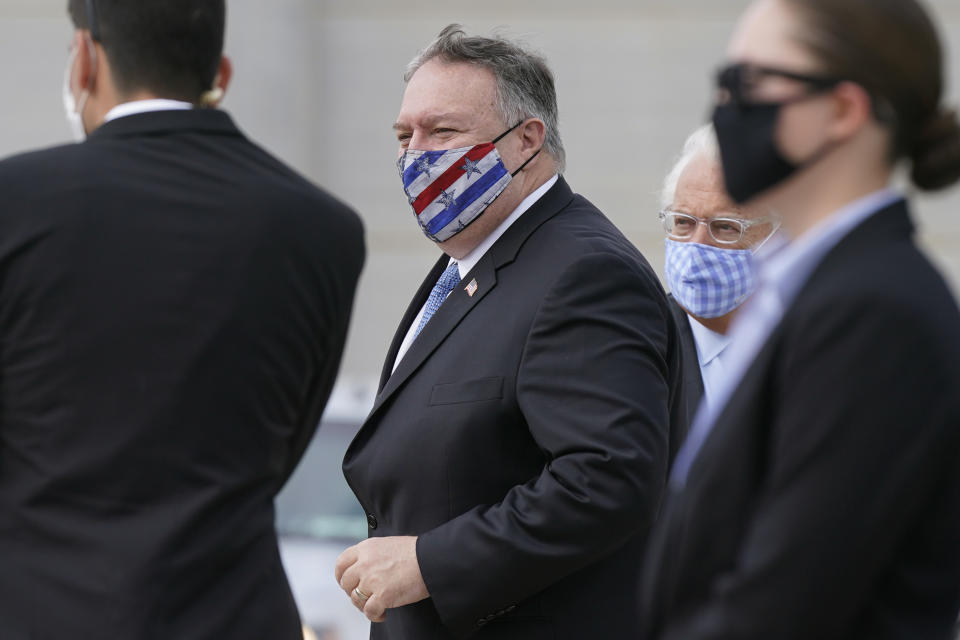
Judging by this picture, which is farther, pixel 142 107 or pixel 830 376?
pixel 142 107

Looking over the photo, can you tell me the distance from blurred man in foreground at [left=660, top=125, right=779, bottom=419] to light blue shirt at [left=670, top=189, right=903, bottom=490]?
5.34 ft

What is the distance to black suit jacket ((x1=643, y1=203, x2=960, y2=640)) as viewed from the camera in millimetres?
1531

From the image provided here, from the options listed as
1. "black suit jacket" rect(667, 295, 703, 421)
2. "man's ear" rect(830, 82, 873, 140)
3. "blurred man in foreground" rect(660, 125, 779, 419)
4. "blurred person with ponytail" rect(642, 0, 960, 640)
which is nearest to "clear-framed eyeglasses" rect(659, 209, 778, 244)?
"blurred man in foreground" rect(660, 125, 779, 419)

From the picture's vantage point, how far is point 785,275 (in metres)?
1.71

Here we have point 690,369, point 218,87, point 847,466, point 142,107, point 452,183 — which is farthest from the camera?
point 690,369

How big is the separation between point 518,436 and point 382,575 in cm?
40

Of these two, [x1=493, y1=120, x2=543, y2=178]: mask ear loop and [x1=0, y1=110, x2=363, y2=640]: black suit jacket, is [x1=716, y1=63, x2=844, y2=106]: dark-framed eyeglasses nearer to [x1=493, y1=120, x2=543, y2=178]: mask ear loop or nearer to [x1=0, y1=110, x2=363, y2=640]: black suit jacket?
[x1=0, y1=110, x2=363, y2=640]: black suit jacket

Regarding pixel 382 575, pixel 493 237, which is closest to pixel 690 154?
pixel 493 237

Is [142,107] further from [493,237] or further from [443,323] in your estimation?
[493,237]

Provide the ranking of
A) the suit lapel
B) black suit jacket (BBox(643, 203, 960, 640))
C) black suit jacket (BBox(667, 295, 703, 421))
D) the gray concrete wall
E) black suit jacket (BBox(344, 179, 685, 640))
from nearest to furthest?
black suit jacket (BBox(643, 203, 960, 640))
black suit jacket (BBox(344, 179, 685, 640))
the suit lapel
black suit jacket (BBox(667, 295, 703, 421))
the gray concrete wall

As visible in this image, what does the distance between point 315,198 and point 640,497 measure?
0.91m

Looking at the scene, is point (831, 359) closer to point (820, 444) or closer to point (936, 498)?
point (820, 444)

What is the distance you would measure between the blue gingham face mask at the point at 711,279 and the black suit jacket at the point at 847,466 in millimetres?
1780

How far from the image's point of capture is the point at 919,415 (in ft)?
5.01
